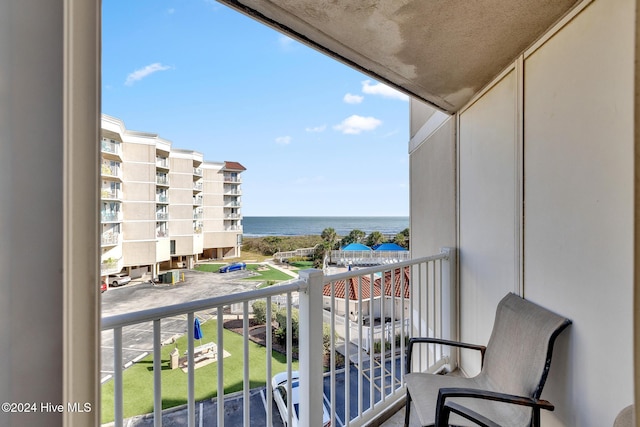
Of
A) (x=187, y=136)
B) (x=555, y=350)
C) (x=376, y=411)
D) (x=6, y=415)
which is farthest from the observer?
(x=187, y=136)

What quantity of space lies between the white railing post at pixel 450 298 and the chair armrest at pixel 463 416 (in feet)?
4.51

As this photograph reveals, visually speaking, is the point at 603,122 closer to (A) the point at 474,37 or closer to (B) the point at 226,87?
(A) the point at 474,37

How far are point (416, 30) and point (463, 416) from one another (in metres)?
1.83

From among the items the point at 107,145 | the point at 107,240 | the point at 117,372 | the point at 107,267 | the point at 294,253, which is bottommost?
the point at 294,253

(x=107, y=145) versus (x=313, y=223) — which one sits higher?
(x=107, y=145)

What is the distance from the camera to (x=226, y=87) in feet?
51.6

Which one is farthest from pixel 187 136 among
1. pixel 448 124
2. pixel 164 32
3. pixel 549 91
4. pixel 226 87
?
pixel 549 91

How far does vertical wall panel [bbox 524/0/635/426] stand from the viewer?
1.16 m

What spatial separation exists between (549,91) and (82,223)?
2.10 metres

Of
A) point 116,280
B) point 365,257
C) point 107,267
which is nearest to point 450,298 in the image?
point 107,267

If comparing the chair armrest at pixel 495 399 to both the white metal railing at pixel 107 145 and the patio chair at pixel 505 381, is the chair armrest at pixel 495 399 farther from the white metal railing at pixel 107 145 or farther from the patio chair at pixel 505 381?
the white metal railing at pixel 107 145

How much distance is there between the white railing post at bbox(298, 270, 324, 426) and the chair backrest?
3.38 feet

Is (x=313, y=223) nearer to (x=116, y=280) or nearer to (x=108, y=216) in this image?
(x=116, y=280)

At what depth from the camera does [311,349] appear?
1.55m
